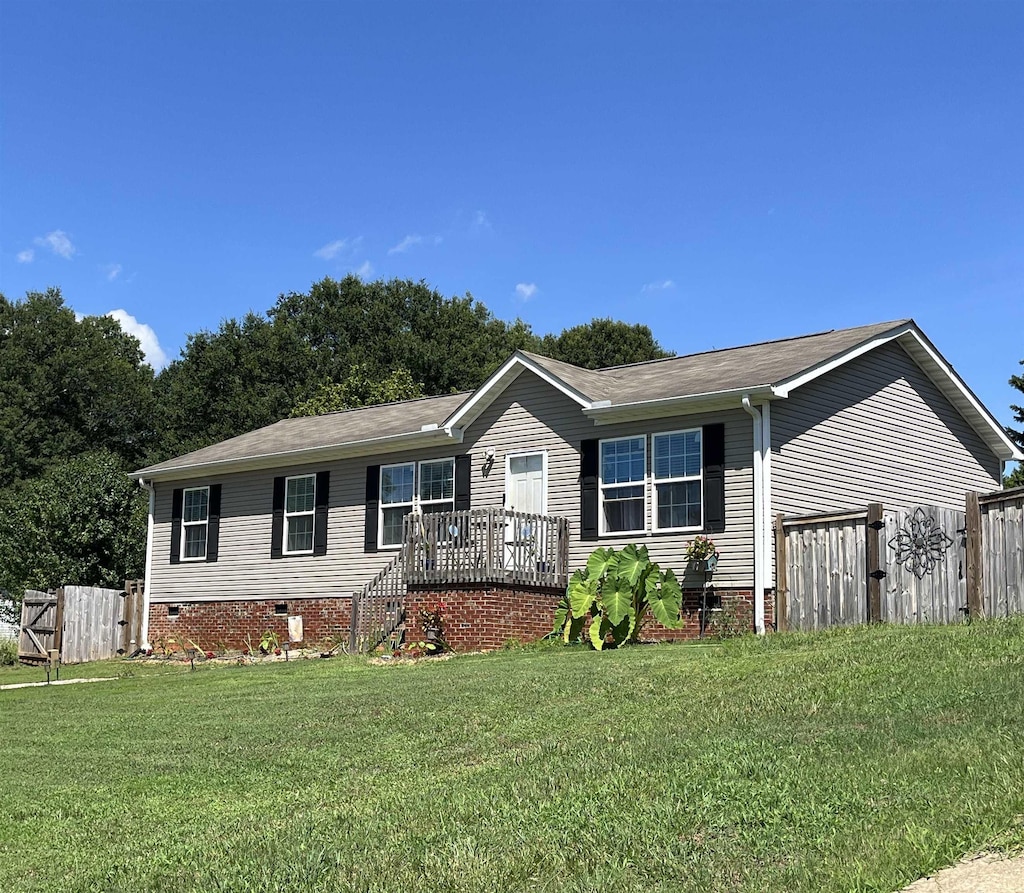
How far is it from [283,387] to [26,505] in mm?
17129

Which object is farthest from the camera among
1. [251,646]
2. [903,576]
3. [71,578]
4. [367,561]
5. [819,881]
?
[71,578]

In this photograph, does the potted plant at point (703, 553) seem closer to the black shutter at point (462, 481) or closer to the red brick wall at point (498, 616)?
the red brick wall at point (498, 616)

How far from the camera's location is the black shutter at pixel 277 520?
24531 millimetres

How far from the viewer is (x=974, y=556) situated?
14.5 m

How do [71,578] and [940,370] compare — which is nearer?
[940,370]

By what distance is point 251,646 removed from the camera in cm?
2464

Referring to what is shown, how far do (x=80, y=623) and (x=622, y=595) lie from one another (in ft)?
43.6

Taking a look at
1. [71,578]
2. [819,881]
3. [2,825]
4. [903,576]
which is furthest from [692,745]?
[71,578]

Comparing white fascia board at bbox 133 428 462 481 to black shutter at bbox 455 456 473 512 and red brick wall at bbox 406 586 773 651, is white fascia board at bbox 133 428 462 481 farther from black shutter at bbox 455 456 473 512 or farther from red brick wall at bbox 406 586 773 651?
red brick wall at bbox 406 586 773 651

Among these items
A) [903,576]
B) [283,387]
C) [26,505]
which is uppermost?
[283,387]

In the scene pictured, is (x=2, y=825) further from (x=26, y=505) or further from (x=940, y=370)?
(x=26, y=505)

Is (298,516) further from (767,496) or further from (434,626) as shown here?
(767,496)

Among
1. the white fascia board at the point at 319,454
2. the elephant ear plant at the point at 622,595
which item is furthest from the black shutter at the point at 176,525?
the elephant ear plant at the point at 622,595

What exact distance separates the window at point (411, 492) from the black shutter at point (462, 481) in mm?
161
